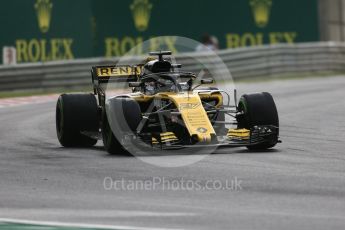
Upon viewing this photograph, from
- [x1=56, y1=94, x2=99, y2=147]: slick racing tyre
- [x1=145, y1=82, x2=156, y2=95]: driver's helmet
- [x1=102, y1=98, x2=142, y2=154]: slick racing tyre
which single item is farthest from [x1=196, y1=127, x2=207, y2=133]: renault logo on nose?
[x1=56, y1=94, x2=99, y2=147]: slick racing tyre

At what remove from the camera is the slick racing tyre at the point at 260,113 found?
41.9 ft

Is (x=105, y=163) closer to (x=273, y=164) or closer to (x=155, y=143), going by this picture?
(x=155, y=143)

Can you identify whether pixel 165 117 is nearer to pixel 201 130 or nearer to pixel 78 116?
pixel 201 130

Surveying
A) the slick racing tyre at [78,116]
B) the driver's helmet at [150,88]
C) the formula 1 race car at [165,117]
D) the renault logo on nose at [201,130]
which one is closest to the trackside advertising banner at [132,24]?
the slick racing tyre at [78,116]

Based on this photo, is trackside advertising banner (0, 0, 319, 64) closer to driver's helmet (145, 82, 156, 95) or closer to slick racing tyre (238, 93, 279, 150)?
driver's helmet (145, 82, 156, 95)

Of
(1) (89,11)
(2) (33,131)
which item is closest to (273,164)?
(2) (33,131)

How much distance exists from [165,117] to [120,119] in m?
0.61

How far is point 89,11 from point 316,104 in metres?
9.17

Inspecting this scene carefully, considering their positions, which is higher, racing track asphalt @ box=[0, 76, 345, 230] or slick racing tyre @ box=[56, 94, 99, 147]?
slick racing tyre @ box=[56, 94, 99, 147]

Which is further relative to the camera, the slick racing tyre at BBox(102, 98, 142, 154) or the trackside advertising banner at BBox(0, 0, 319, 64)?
the trackside advertising banner at BBox(0, 0, 319, 64)

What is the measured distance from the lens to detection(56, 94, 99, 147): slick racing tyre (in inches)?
538

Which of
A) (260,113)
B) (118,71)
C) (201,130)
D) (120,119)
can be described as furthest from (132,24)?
(201,130)

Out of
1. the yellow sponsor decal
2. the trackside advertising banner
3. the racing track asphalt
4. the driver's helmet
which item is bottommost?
the racing track asphalt

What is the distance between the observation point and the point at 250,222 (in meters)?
8.19
